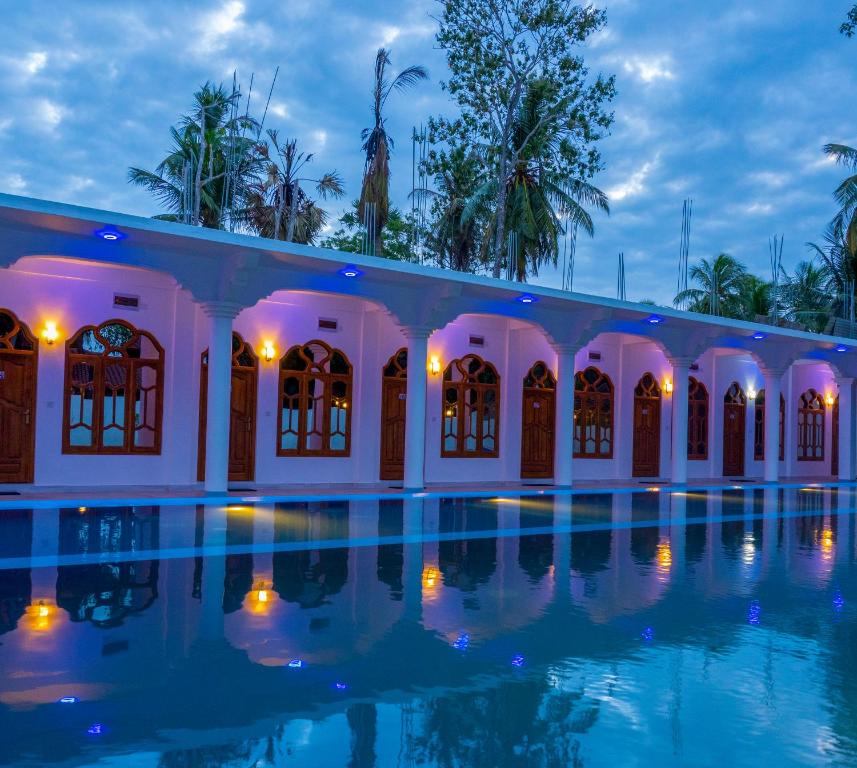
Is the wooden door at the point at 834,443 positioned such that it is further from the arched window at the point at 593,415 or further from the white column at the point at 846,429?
the arched window at the point at 593,415

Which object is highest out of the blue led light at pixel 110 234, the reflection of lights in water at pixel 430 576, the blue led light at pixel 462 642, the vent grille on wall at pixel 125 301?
the blue led light at pixel 110 234

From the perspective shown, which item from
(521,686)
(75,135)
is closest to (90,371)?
(521,686)

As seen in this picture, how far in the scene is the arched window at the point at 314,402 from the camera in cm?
1501

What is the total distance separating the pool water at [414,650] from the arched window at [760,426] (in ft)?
45.7

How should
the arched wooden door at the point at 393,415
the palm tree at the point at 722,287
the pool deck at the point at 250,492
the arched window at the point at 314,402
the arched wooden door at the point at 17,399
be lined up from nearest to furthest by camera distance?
the pool deck at the point at 250,492, the arched wooden door at the point at 17,399, the arched window at the point at 314,402, the arched wooden door at the point at 393,415, the palm tree at the point at 722,287

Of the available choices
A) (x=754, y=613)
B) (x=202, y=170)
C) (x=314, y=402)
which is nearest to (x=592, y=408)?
(x=314, y=402)

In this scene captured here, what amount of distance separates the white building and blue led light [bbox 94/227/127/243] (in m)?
0.03

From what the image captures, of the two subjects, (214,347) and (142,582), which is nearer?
(142,582)

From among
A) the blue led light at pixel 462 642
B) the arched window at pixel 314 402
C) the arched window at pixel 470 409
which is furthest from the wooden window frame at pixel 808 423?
the blue led light at pixel 462 642

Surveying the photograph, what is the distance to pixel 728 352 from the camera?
20.6 m

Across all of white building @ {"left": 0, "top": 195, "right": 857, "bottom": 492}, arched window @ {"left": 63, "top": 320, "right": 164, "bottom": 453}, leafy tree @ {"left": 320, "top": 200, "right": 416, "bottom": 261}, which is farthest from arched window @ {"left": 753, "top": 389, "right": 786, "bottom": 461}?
arched window @ {"left": 63, "top": 320, "right": 164, "bottom": 453}

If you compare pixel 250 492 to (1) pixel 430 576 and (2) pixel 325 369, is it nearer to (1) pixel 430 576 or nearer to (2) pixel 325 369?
(2) pixel 325 369

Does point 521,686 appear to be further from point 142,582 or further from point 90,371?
point 90,371

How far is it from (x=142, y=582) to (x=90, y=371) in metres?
7.66
